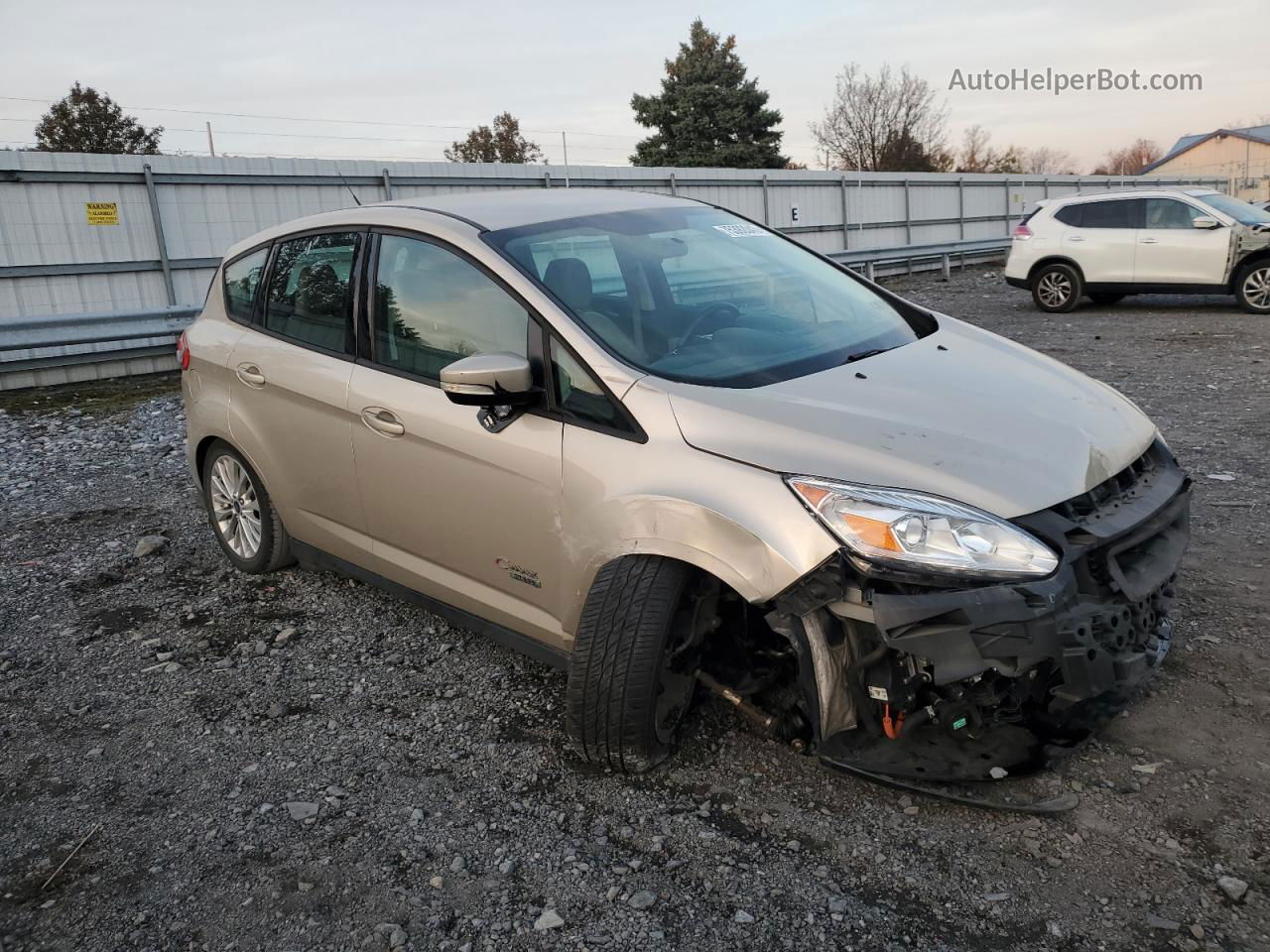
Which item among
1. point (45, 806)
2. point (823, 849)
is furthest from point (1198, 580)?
point (45, 806)

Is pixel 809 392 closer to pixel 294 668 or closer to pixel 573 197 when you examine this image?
pixel 573 197

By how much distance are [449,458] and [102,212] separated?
11.5 meters

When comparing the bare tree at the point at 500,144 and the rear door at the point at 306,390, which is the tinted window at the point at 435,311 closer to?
the rear door at the point at 306,390

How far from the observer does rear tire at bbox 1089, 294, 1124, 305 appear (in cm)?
1443

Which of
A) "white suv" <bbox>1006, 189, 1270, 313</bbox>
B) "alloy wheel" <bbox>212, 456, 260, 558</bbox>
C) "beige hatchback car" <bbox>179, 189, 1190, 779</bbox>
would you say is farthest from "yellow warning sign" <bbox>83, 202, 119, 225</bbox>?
"white suv" <bbox>1006, 189, 1270, 313</bbox>

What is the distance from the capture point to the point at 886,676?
2.65 metres

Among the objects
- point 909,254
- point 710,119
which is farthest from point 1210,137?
point 909,254

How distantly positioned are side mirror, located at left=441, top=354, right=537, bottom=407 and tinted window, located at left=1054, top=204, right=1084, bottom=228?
42.6 feet

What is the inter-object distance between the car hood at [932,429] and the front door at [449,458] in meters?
0.63

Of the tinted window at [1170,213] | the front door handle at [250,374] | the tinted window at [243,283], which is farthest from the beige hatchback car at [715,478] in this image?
the tinted window at [1170,213]

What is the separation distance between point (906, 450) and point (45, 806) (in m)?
2.87

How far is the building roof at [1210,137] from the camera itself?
248 ft

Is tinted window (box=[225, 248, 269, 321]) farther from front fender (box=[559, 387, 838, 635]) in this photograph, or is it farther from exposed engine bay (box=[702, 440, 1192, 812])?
exposed engine bay (box=[702, 440, 1192, 812])

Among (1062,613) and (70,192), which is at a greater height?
(70,192)
